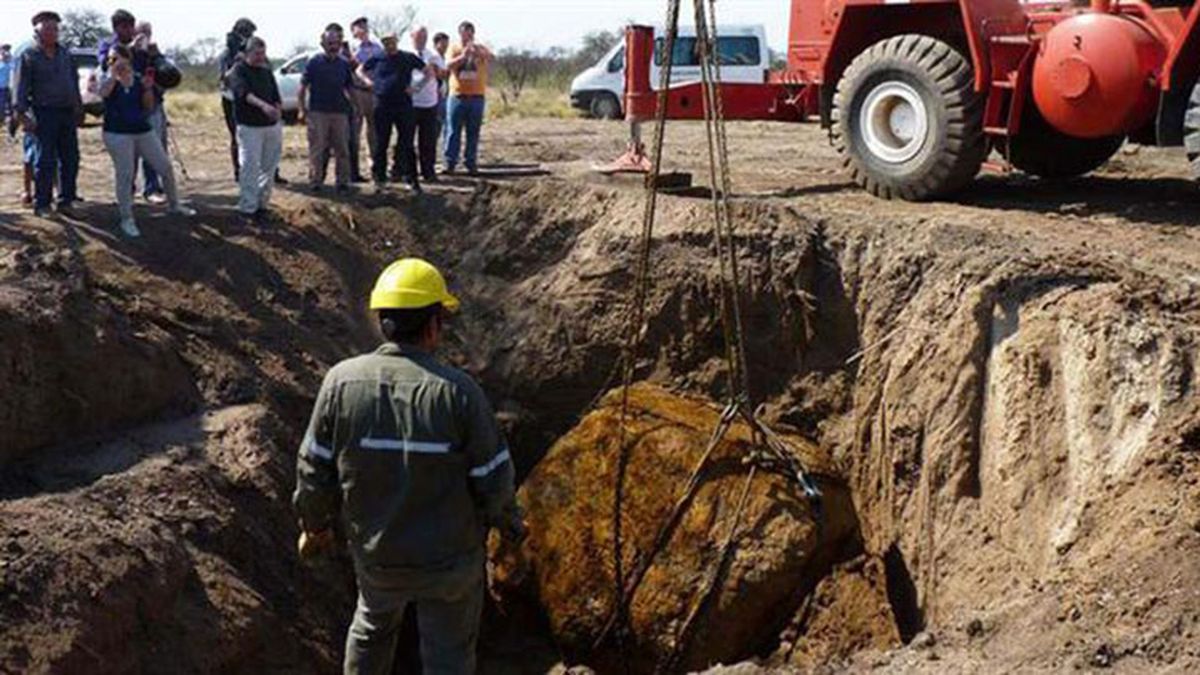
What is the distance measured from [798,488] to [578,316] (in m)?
2.68

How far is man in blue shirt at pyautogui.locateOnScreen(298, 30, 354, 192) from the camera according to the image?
11.0m

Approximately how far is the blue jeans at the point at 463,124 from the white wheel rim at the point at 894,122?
4363 mm

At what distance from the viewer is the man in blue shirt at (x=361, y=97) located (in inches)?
476

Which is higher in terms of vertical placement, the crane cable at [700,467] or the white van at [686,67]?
the white van at [686,67]

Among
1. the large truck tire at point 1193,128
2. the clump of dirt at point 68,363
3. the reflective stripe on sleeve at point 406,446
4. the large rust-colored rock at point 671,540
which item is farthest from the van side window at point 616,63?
the reflective stripe on sleeve at point 406,446

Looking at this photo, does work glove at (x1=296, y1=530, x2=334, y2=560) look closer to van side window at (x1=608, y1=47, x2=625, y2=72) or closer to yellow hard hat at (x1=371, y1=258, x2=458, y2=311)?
yellow hard hat at (x1=371, y1=258, x2=458, y2=311)

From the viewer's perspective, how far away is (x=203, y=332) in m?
9.23

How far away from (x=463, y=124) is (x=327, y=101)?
210 centimetres

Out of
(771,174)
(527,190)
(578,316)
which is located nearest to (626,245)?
(578,316)

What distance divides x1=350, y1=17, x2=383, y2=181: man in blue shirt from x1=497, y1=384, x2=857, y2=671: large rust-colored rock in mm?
4611

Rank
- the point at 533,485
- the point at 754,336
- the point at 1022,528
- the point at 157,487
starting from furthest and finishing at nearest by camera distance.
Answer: the point at 754,336
the point at 533,485
the point at 157,487
the point at 1022,528

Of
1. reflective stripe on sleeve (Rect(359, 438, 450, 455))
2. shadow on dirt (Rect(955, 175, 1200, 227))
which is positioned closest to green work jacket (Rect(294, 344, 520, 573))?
reflective stripe on sleeve (Rect(359, 438, 450, 455))

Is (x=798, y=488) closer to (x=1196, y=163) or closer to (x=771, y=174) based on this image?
(x=1196, y=163)

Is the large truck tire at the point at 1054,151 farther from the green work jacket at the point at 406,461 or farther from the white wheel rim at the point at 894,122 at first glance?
the green work jacket at the point at 406,461
